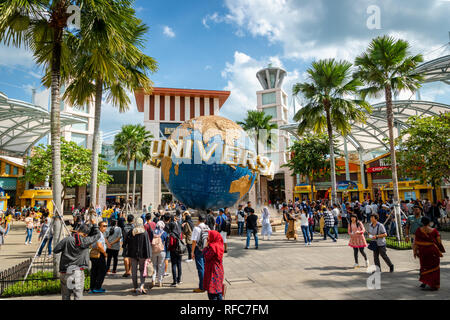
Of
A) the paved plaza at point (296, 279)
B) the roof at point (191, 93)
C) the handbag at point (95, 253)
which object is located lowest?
the paved plaza at point (296, 279)

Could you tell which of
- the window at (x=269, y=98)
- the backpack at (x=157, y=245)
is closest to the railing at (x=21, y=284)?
the backpack at (x=157, y=245)

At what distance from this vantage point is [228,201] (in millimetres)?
13477

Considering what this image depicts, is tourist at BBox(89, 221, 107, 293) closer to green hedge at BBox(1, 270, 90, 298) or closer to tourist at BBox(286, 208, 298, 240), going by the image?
green hedge at BBox(1, 270, 90, 298)

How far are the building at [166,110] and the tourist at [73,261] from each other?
32363 millimetres

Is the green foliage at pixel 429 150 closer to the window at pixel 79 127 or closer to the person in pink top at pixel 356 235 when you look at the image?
the person in pink top at pixel 356 235

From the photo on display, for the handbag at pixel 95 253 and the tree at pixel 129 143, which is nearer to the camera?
the handbag at pixel 95 253

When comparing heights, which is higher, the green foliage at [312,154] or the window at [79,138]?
the window at [79,138]

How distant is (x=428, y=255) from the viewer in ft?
18.1

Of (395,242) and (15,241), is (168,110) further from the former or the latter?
(395,242)

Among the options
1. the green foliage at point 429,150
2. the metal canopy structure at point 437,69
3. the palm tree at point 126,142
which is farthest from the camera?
the palm tree at point 126,142

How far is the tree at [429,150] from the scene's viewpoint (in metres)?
14.9

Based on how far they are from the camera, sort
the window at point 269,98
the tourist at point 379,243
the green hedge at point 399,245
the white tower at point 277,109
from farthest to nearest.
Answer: the window at point 269,98 < the white tower at point 277,109 < the green hedge at point 399,245 < the tourist at point 379,243
